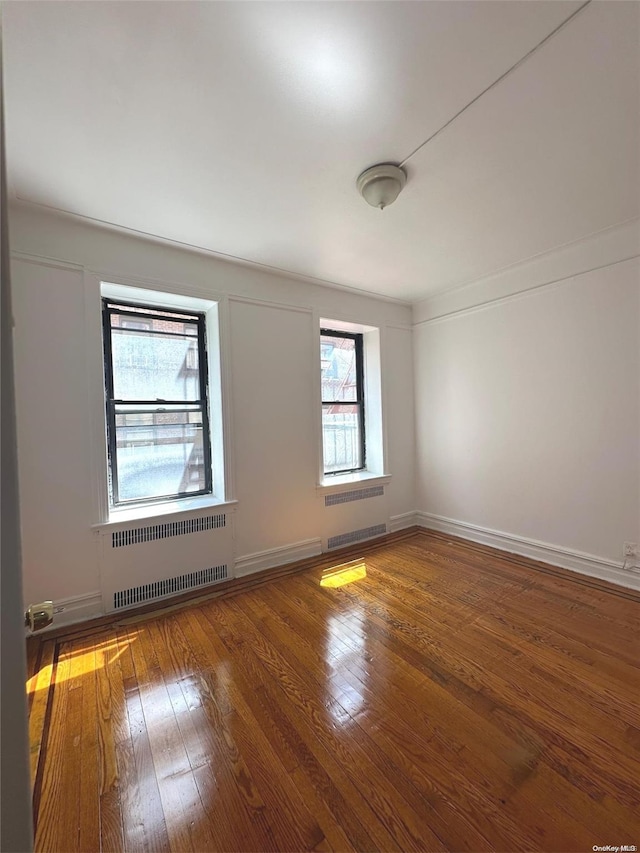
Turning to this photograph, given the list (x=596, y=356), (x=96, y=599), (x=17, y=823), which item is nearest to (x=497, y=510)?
(x=596, y=356)

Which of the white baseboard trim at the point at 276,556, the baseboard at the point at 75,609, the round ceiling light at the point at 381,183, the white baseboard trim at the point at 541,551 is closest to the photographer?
the round ceiling light at the point at 381,183

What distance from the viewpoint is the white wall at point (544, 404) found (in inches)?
107

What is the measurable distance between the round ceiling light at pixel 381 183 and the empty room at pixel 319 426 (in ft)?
0.06

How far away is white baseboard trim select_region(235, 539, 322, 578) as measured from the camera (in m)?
3.10

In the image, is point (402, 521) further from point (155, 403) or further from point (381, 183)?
point (381, 183)

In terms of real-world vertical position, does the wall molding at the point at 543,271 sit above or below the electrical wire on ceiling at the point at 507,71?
below

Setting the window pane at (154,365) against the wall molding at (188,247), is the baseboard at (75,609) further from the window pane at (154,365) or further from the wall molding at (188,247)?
the wall molding at (188,247)

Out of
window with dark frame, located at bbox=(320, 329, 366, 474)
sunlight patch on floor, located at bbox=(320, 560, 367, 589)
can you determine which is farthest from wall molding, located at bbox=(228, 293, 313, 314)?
sunlight patch on floor, located at bbox=(320, 560, 367, 589)

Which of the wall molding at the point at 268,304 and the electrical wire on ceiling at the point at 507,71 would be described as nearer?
the electrical wire on ceiling at the point at 507,71

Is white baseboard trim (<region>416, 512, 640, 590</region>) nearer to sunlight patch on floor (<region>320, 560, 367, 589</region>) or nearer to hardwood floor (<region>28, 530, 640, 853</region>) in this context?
hardwood floor (<region>28, 530, 640, 853</region>)

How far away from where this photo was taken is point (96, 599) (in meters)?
2.47

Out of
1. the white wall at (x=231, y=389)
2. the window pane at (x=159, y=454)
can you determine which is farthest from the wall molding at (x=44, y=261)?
the window pane at (x=159, y=454)

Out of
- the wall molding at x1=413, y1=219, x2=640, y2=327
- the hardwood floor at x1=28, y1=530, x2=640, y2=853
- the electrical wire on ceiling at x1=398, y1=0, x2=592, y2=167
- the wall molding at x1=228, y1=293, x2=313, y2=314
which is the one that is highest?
the electrical wire on ceiling at x1=398, y1=0, x2=592, y2=167

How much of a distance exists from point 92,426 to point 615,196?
3801mm
